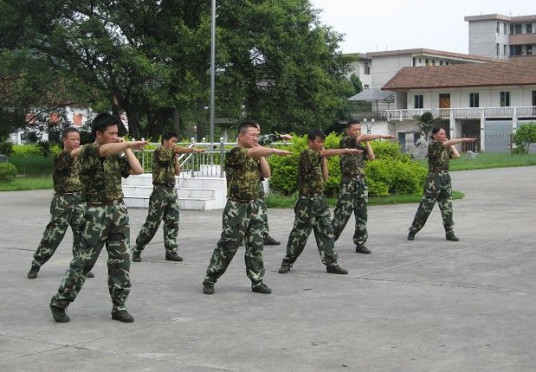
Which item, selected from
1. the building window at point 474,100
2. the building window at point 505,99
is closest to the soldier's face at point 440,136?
the building window at point 505,99

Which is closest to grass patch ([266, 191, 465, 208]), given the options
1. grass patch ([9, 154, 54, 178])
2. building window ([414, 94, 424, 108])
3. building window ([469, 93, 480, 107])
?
grass patch ([9, 154, 54, 178])

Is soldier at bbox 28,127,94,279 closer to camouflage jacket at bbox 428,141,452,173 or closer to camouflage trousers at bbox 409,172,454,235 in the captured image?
camouflage trousers at bbox 409,172,454,235

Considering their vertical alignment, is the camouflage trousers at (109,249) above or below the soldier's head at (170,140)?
below

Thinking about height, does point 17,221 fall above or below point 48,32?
below

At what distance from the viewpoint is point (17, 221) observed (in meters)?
18.0

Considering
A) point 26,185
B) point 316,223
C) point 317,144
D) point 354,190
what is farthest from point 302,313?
point 26,185

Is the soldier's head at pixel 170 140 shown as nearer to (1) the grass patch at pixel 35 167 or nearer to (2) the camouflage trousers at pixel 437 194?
(2) the camouflage trousers at pixel 437 194

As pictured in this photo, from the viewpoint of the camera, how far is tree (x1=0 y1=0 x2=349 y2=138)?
3403 centimetres

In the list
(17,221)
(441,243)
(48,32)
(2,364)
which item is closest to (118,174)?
(2,364)

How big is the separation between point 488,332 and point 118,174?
3.51 metres

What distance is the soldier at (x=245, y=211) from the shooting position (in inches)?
367

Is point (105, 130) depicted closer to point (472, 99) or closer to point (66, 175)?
point (66, 175)

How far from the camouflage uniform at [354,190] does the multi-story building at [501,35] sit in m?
92.3

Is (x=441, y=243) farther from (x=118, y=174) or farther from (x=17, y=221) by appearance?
(x=17, y=221)
